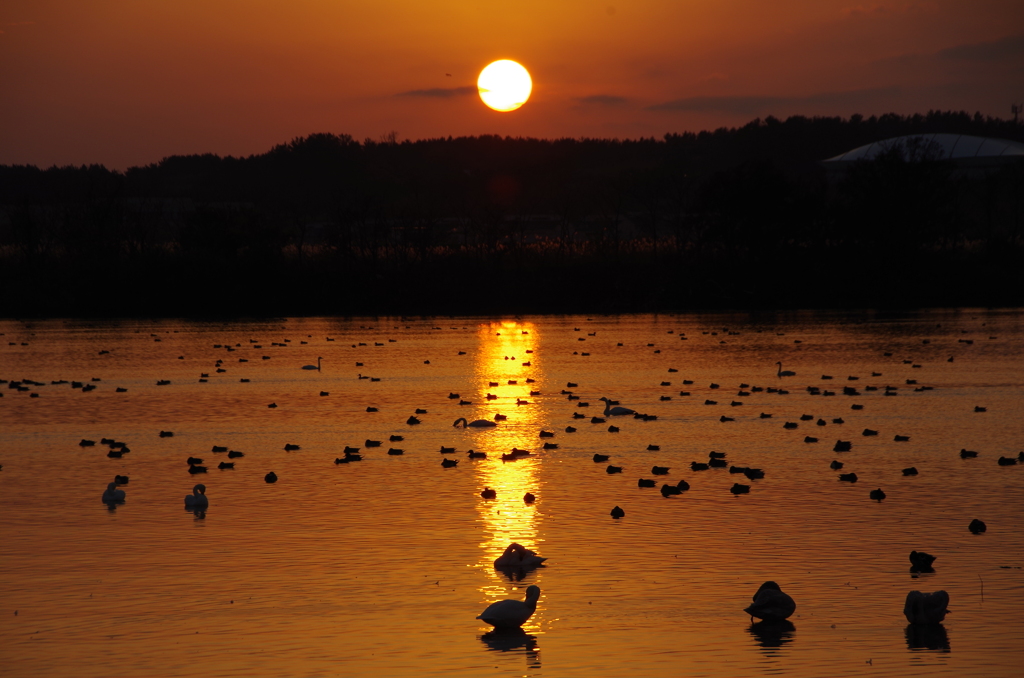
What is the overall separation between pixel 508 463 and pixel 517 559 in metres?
9.79

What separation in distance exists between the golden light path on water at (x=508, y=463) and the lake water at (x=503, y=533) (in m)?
0.09

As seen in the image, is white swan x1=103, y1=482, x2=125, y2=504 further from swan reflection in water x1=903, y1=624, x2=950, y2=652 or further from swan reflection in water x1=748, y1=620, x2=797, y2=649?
swan reflection in water x1=903, y1=624, x2=950, y2=652

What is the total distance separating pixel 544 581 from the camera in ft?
57.1

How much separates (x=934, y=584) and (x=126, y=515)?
1420 cm

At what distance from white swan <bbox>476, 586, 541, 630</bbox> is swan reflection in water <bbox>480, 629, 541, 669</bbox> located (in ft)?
0.32

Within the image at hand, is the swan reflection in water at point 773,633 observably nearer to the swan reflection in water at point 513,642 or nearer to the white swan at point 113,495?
the swan reflection in water at point 513,642

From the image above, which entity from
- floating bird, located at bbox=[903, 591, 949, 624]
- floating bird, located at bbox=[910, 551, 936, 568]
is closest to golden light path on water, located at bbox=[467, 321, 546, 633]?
floating bird, located at bbox=[903, 591, 949, 624]

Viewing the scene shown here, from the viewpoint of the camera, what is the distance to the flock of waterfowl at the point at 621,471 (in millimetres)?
15094

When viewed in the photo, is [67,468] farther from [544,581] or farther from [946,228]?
[946,228]

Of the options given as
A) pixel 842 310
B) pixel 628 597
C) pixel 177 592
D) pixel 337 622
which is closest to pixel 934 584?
pixel 628 597

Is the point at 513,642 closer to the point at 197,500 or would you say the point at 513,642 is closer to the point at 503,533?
the point at 503,533

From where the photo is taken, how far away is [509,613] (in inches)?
593

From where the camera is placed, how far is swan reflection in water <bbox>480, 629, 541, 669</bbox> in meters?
14.3

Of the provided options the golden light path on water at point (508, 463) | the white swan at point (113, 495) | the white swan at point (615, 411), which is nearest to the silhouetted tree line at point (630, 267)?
the golden light path on water at point (508, 463)
